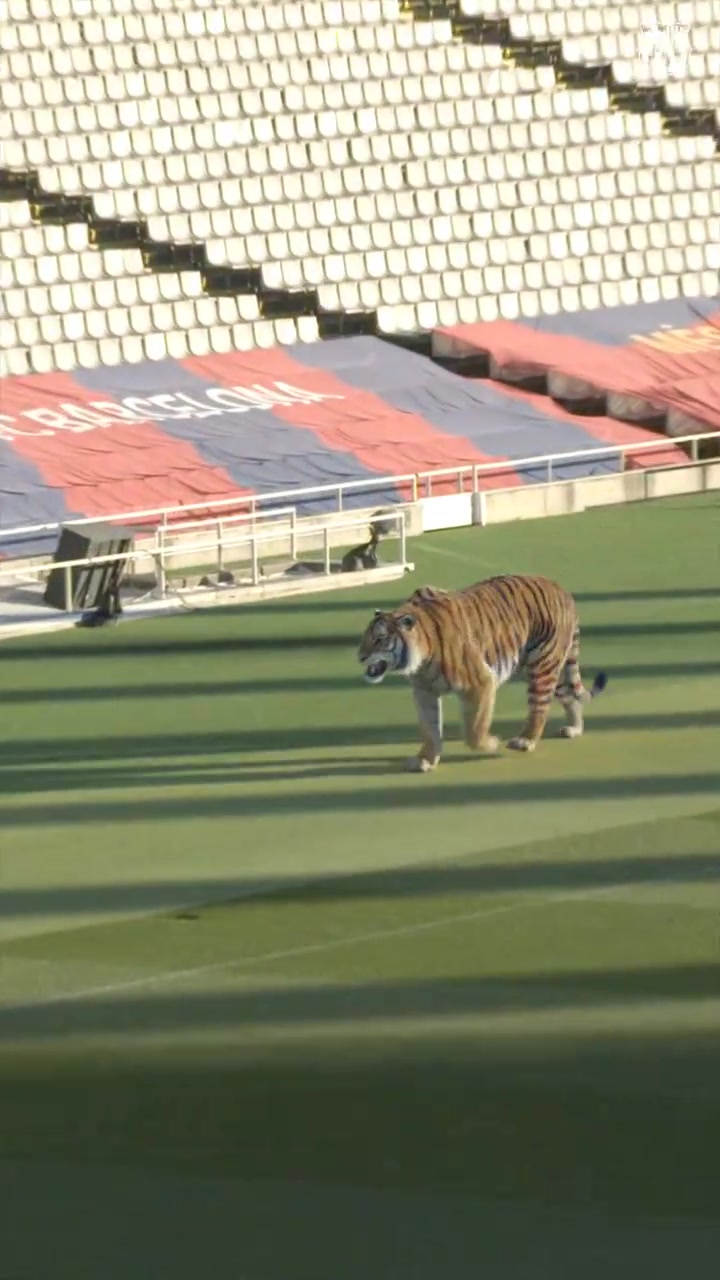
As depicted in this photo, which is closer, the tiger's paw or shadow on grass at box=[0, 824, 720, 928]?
shadow on grass at box=[0, 824, 720, 928]

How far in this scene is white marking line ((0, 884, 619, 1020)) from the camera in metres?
11.4

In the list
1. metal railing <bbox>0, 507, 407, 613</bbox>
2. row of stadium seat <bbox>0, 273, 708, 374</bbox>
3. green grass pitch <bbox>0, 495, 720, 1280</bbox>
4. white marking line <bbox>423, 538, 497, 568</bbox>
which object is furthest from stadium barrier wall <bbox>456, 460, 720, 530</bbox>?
green grass pitch <bbox>0, 495, 720, 1280</bbox>

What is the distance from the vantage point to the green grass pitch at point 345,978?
891cm

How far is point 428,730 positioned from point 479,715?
377 millimetres

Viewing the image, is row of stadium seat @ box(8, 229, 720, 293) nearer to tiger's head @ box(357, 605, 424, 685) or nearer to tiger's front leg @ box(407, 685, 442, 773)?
tiger's front leg @ box(407, 685, 442, 773)

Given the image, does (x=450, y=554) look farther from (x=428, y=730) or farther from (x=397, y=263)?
(x=397, y=263)

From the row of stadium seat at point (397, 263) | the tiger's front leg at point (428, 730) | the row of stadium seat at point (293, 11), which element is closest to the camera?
the tiger's front leg at point (428, 730)

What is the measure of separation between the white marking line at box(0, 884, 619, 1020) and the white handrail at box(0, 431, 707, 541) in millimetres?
9652

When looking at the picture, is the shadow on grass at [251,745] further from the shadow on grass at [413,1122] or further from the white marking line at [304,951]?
the shadow on grass at [413,1122]

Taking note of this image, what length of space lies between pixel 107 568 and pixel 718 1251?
1284 centimetres

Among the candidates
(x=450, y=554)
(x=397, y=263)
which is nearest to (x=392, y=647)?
(x=450, y=554)

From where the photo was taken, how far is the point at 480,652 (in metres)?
15.4

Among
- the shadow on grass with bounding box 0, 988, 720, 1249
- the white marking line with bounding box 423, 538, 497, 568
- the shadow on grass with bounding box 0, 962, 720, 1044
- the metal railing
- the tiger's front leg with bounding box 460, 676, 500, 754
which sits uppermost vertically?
the shadow on grass with bounding box 0, 988, 720, 1249

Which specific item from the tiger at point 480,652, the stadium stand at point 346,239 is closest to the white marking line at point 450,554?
the stadium stand at point 346,239
